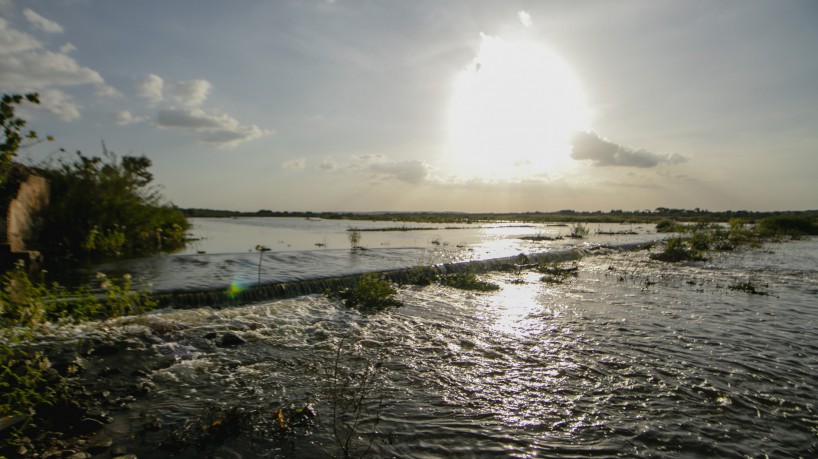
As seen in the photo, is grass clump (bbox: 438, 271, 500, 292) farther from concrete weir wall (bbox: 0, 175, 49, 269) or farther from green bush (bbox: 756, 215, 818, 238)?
green bush (bbox: 756, 215, 818, 238)

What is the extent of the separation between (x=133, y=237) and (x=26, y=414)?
21601 mm

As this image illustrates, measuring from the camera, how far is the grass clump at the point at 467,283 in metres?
16.8

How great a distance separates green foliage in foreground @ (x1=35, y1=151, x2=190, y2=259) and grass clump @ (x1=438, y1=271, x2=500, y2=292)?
1662 cm

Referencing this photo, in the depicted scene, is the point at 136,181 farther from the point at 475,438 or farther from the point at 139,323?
the point at 475,438

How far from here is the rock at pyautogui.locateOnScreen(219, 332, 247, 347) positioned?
9156 millimetres

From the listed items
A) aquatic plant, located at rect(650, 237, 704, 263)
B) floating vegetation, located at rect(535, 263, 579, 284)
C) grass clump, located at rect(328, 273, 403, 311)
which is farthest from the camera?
aquatic plant, located at rect(650, 237, 704, 263)

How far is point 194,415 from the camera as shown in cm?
604

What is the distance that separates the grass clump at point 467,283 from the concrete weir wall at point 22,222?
16072mm

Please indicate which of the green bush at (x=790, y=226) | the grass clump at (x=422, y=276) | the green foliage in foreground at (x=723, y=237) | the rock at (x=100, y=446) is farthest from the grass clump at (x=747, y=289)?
the green bush at (x=790, y=226)

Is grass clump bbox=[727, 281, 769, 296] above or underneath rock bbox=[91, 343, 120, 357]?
above

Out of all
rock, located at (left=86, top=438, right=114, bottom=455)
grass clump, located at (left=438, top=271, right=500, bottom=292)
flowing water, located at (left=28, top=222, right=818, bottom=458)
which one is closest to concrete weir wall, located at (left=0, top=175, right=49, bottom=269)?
flowing water, located at (left=28, top=222, right=818, bottom=458)

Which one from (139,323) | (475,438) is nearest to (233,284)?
(139,323)

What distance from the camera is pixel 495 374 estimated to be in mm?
7855

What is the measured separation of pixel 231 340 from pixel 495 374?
568 centimetres
